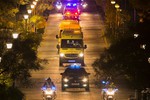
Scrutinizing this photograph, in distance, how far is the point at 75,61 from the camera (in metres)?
60.5

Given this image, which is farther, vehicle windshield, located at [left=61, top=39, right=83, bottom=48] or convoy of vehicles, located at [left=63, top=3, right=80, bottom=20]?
convoy of vehicles, located at [left=63, top=3, right=80, bottom=20]

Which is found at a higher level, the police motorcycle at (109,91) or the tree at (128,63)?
the tree at (128,63)

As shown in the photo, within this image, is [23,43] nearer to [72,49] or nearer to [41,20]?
[72,49]

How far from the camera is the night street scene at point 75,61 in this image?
43500 mm

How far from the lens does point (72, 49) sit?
6006cm

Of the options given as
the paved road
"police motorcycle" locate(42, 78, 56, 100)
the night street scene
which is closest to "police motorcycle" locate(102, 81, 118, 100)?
the night street scene

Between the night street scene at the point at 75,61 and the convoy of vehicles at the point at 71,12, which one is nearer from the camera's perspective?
the night street scene at the point at 75,61

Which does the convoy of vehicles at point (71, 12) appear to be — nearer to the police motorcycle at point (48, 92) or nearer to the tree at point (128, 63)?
the police motorcycle at point (48, 92)

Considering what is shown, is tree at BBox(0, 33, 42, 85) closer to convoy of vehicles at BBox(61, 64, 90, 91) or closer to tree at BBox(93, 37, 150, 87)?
convoy of vehicles at BBox(61, 64, 90, 91)

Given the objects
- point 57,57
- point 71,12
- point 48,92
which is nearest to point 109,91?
point 48,92

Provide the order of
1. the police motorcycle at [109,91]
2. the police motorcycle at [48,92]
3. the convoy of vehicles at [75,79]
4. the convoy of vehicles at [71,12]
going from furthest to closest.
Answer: the convoy of vehicles at [71,12] < the convoy of vehicles at [75,79] < the police motorcycle at [48,92] < the police motorcycle at [109,91]

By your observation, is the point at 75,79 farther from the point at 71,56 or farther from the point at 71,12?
the point at 71,12

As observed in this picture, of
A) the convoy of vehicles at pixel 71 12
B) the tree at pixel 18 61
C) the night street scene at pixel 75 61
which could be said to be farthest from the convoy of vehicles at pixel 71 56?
the convoy of vehicles at pixel 71 12

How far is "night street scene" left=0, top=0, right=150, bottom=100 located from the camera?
4350 centimetres
